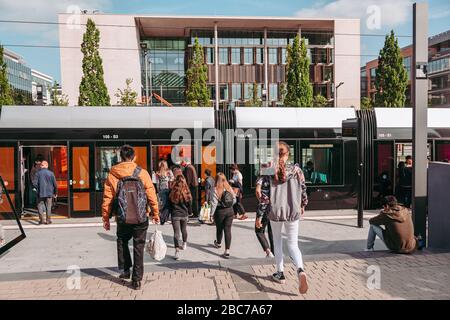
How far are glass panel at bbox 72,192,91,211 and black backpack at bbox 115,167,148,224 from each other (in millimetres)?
6633

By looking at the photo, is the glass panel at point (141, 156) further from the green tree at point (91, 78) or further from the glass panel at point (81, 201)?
the green tree at point (91, 78)

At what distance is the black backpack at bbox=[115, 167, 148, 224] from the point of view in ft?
16.0

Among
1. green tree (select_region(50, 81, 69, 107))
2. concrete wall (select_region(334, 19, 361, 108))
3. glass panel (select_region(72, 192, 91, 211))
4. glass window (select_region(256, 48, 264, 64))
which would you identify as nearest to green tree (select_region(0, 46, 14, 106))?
green tree (select_region(50, 81, 69, 107))

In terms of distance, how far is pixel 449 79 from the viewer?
66.2m

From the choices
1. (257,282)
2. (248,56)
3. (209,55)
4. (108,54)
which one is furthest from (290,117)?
(248,56)

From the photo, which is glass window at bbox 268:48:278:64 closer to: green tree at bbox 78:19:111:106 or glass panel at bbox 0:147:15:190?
green tree at bbox 78:19:111:106

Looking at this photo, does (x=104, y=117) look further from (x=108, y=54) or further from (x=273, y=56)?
(x=273, y=56)

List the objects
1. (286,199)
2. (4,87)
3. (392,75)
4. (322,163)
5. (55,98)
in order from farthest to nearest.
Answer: (55,98), (392,75), (4,87), (322,163), (286,199)

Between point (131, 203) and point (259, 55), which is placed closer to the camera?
point (131, 203)

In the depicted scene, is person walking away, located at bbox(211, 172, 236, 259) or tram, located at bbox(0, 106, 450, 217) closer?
person walking away, located at bbox(211, 172, 236, 259)

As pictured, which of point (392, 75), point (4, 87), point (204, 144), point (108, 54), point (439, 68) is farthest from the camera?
point (439, 68)

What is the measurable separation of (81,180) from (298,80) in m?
22.5

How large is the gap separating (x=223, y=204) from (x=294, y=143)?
5.37 m

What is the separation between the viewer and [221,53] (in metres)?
46.4
